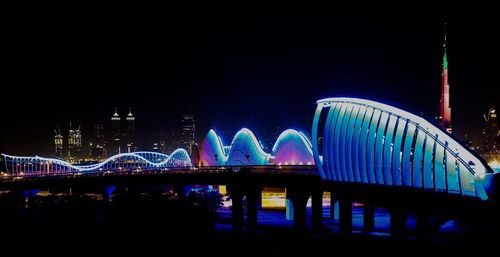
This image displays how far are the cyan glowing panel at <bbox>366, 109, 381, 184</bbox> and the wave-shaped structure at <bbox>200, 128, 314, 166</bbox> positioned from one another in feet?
122

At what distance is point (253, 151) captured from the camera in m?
102

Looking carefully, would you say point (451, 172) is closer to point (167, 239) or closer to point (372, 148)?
point (372, 148)

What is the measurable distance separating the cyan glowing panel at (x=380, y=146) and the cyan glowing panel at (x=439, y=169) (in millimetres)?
7307

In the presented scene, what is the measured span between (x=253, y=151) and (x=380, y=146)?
5559 cm

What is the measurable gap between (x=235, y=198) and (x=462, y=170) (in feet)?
117

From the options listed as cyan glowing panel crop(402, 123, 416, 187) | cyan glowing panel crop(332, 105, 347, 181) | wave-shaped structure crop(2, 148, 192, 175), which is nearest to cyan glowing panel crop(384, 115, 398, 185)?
cyan glowing panel crop(402, 123, 416, 187)

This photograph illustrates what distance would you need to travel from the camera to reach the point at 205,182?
3169 inches

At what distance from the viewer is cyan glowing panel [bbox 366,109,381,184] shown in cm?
4800

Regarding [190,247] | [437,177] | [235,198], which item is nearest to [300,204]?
[235,198]

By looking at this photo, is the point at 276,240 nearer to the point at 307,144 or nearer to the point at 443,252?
the point at 443,252

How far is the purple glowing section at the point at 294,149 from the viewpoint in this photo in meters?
87.0

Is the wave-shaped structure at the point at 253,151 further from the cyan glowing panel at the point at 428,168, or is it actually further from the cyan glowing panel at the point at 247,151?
the cyan glowing panel at the point at 428,168

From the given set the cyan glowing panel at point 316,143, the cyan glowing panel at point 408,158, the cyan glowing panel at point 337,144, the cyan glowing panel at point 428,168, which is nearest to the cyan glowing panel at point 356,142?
the cyan glowing panel at point 337,144

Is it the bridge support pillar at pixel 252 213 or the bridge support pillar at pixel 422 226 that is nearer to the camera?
the bridge support pillar at pixel 422 226
